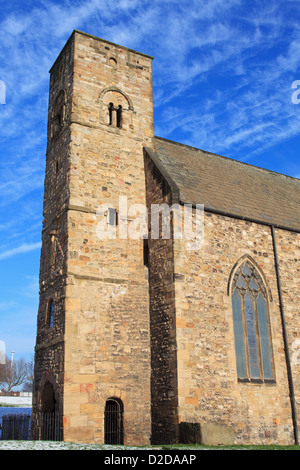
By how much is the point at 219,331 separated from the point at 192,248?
9.54 feet

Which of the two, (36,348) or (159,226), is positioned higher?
(159,226)

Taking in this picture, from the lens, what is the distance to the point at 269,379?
52.3 feet

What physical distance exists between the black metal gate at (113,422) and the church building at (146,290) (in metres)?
0.04

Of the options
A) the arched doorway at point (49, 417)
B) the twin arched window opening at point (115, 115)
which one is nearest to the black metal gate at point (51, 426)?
the arched doorway at point (49, 417)

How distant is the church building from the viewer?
14.4 metres

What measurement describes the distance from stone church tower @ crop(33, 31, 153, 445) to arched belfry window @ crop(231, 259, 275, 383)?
320 cm

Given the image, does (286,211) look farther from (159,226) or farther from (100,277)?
(100,277)

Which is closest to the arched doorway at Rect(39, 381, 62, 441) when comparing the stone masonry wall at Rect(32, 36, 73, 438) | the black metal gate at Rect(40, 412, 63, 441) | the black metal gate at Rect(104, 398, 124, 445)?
the black metal gate at Rect(40, 412, 63, 441)

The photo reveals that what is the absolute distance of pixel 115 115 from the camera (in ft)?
62.6

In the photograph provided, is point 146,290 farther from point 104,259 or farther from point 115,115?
point 115,115

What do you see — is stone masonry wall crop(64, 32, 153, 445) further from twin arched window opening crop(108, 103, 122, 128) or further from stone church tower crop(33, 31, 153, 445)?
Answer: twin arched window opening crop(108, 103, 122, 128)

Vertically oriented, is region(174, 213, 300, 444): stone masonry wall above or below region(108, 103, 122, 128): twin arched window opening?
Result: below
